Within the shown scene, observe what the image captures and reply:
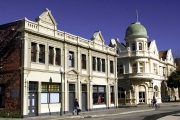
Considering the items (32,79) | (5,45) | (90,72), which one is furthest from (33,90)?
(90,72)

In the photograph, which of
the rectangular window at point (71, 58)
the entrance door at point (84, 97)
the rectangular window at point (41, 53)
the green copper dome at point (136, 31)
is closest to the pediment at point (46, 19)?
the rectangular window at point (41, 53)

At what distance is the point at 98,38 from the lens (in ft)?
134

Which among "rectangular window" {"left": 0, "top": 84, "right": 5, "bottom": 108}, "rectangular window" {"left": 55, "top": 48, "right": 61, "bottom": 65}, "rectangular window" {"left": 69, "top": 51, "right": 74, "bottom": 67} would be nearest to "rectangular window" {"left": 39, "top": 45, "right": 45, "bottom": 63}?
"rectangular window" {"left": 55, "top": 48, "right": 61, "bottom": 65}

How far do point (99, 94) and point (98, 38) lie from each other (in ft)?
24.4

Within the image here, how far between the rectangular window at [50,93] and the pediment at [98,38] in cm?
1021

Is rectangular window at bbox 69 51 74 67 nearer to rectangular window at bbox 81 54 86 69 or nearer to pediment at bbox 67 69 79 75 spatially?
pediment at bbox 67 69 79 75

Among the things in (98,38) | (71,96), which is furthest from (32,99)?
(98,38)

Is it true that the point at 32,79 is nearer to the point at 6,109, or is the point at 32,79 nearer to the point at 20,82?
the point at 20,82

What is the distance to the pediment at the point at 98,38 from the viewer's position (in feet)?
130

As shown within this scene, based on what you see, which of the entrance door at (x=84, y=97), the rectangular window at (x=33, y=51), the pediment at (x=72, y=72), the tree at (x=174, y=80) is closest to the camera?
the rectangular window at (x=33, y=51)

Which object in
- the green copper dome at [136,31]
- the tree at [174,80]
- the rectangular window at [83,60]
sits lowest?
the tree at [174,80]

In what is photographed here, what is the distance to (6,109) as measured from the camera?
27875 millimetres

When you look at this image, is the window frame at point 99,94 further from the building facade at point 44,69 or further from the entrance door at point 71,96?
the entrance door at point 71,96

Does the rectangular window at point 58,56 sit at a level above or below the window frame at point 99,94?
above
